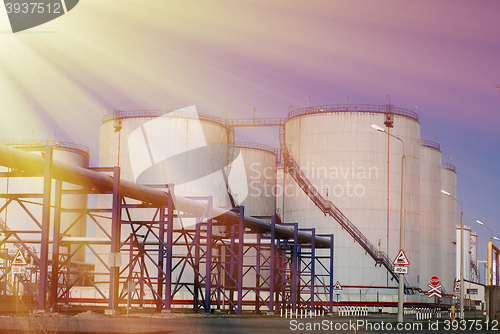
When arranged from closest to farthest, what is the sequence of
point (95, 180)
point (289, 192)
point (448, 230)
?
1. point (95, 180)
2. point (289, 192)
3. point (448, 230)

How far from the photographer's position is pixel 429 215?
228 ft

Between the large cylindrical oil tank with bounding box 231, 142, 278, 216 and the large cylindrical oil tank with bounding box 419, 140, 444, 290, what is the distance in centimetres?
1572

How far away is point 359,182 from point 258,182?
10496mm

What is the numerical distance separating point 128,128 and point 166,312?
89.2 feet

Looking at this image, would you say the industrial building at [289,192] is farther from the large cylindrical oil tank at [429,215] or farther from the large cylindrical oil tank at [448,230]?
the large cylindrical oil tank at [448,230]

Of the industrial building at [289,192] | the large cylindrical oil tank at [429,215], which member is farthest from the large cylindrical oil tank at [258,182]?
the large cylindrical oil tank at [429,215]

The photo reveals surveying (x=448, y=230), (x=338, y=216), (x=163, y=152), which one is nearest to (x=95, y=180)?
(x=163, y=152)

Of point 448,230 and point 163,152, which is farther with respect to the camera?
point 448,230

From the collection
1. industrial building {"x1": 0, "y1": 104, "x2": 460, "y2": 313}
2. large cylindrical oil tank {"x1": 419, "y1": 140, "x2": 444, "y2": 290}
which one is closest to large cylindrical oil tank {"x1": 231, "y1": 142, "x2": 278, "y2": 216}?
industrial building {"x1": 0, "y1": 104, "x2": 460, "y2": 313}

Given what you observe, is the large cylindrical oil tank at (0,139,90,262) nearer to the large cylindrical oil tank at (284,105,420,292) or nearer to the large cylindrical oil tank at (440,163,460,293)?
the large cylindrical oil tank at (284,105,420,292)

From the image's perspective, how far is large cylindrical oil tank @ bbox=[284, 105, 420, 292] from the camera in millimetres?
58375

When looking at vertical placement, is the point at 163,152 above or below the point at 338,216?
above

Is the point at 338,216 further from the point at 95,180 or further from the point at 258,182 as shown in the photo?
the point at 95,180

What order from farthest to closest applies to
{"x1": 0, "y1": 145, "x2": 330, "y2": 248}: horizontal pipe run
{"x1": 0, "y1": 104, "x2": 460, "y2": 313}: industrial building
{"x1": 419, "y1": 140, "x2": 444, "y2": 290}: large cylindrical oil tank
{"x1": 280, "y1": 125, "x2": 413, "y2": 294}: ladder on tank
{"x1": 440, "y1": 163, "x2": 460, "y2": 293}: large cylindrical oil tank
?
{"x1": 440, "y1": 163, "x2": 460, "y2": 293}: large cylindrical oil tank → {"x1": 419, "y1": 140, "x2": 444, "y2": 290}: large cylindrical oil tank → {"x1": 280, "y1": 125, "x2": 413, "y2": 294}: ladder on tank → {"x1": 0, "y1": 104, "x2": 460, "y2": 313}: industrial building → {"x1": 0, "y1": 145, "x2": 330, "y2": 248}: horizontal pipe run
